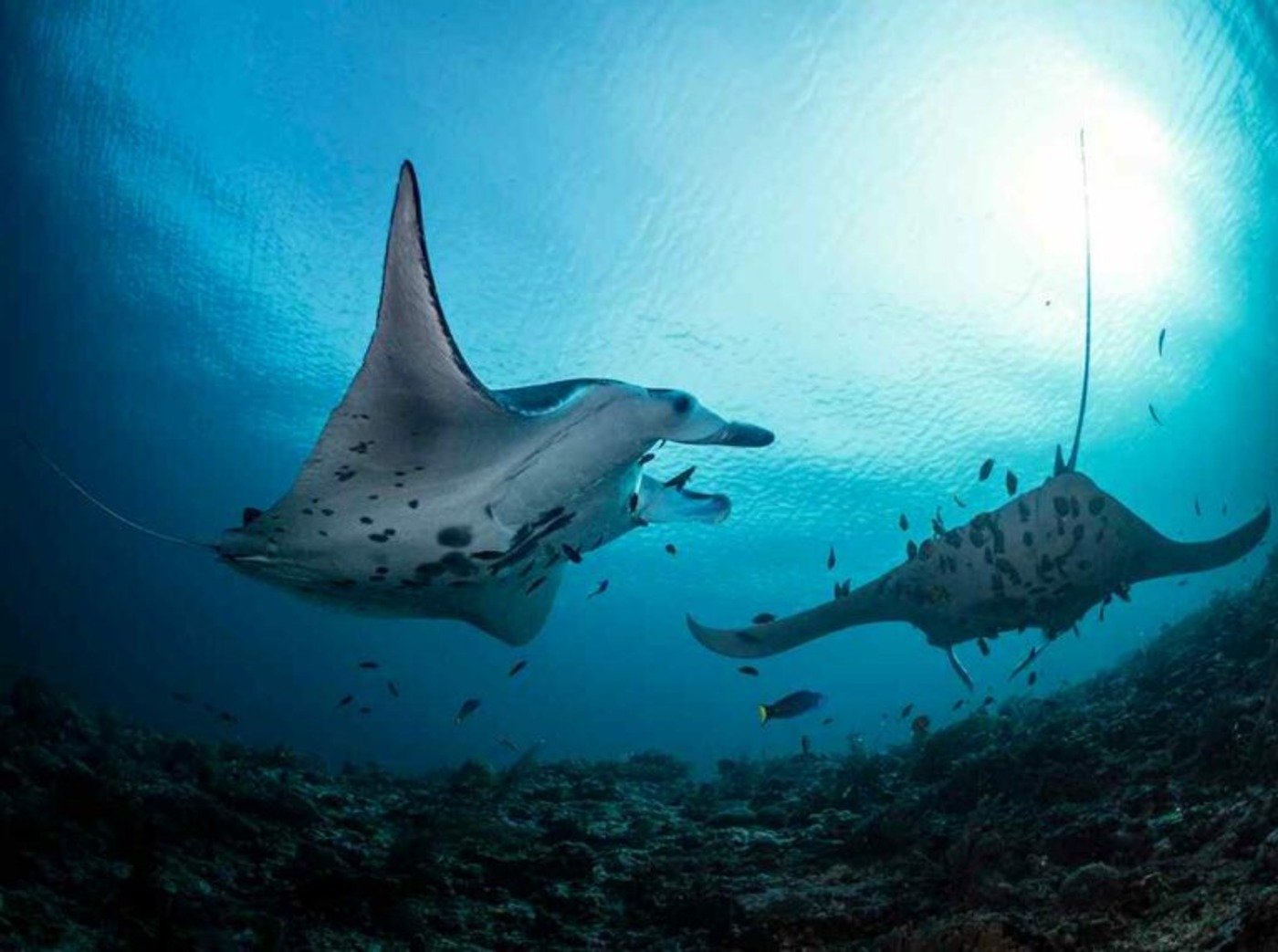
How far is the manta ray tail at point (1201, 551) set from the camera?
6.37 meters

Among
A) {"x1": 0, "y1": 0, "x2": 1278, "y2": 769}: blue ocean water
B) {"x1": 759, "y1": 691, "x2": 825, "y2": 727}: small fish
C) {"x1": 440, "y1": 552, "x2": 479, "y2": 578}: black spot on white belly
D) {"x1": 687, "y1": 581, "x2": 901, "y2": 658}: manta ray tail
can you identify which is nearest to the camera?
{"x1": 440, "y1": 552, "x2": 479, "y2": 578}: black spot on white belly

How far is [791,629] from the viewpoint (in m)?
6.96

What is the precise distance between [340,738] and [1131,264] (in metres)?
50.6

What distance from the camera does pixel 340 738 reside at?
47688 mm

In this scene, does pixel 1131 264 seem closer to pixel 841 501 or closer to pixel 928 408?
pixel 928 408

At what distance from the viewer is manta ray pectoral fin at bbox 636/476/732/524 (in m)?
5.08

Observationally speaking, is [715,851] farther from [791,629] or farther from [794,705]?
[791,629]

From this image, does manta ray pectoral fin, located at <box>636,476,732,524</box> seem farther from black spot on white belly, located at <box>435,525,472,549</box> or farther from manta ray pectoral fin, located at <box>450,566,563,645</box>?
black spot on white belly, located at <box>435,525,472,549</box>

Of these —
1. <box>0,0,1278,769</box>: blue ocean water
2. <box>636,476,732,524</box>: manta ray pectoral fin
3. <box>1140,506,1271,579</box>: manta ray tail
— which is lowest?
<box>1140,506,1271,579</box>: manta ray tail

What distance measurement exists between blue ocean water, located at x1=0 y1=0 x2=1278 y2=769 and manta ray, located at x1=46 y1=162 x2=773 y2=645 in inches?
324

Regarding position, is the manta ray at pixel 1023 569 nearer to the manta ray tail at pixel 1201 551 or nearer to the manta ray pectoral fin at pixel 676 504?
the manta ray tail at pixel 1201 551

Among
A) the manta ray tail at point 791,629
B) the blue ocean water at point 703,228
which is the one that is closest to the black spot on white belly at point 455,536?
the manta ray tail at point 791,629

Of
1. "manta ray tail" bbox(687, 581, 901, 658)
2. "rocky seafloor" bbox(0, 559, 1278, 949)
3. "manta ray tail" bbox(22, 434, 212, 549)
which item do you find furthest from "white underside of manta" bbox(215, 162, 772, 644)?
"manta ray tail" bbox(687, 581, 901, 658)

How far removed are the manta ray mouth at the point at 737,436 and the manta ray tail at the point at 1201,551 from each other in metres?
4.32
